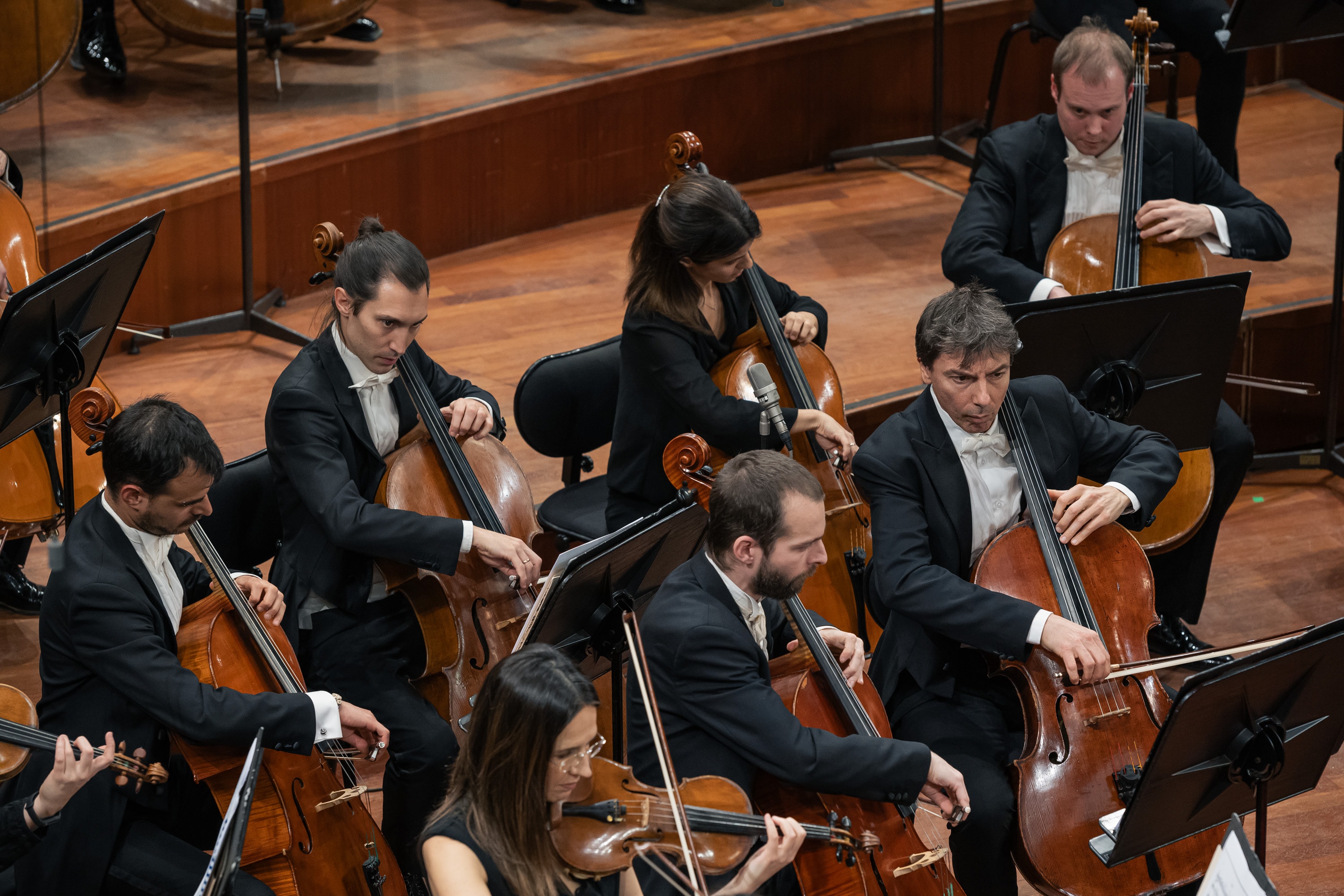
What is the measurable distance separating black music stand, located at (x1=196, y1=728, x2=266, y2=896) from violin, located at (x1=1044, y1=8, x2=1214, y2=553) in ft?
6.97

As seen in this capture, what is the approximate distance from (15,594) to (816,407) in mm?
1863

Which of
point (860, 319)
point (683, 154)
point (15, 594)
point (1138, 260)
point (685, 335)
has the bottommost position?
point (15, 594)

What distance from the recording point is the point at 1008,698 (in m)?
2.87

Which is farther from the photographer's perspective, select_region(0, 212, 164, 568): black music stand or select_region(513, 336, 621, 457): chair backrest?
select_region(513, 336, 621, 457): chair backrest

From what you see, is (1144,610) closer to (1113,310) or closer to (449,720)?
(1113,310)

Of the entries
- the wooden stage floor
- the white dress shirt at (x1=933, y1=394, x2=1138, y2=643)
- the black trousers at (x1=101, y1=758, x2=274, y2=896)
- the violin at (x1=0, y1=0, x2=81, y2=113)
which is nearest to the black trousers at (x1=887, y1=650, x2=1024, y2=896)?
the white dress shirt at (x1=933, y1=394, x2=1138, y2=643)

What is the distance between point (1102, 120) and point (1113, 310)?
30.5 inches

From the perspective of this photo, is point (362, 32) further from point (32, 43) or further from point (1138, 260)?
point (1138, 260)

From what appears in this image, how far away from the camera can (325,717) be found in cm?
248

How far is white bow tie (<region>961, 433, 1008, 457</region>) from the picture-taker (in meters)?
2.83

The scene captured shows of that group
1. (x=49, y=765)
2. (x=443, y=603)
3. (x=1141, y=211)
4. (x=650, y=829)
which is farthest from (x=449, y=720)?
(x=1141, y=211)

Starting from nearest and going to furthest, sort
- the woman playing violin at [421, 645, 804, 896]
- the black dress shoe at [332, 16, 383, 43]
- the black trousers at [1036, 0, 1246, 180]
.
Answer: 1. the woman playing violin at [421, 645, 804, 896]
2. the black trousers at [1036, 0, 1246, 180]
3. the black dress shoe at [332, 16, 383, 43]

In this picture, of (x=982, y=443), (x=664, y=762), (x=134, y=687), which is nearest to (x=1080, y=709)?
(x=982, y=443)

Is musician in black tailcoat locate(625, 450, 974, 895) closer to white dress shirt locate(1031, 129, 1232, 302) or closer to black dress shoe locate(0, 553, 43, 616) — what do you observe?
white dress shirt locate(1031, 129, 1232, 302)
